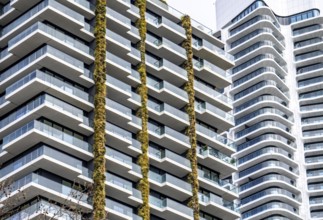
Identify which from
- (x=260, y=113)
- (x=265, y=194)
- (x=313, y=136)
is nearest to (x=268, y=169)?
(x=265, y=194)

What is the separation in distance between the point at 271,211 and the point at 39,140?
65273 mm

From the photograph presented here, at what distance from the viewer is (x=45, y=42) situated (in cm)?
8431

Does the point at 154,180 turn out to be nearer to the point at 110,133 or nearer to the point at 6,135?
the point at 110,133

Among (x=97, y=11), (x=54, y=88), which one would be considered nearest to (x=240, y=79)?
(x=97, y=11)

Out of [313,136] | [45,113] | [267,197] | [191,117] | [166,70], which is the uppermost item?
[313,136]

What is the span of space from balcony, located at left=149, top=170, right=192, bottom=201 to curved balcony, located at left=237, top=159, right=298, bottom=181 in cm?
5104

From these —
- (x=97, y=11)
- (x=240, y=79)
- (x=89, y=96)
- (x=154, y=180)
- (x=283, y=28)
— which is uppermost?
(x=283, y=28)

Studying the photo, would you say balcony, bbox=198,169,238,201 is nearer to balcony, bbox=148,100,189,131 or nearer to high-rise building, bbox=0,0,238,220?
high-rise building, bbox=0,0,238,220

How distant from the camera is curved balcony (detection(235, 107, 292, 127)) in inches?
5709

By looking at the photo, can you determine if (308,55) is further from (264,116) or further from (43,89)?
(43,89)

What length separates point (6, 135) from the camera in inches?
3228

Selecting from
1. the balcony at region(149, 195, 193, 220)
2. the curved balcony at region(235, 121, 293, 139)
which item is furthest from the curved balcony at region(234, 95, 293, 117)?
the balcony at region(149, 195, 193, 220)

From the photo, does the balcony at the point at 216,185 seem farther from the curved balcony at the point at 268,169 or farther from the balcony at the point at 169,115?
the curved balcony at the point at 268,169

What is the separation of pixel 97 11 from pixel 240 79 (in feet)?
213
